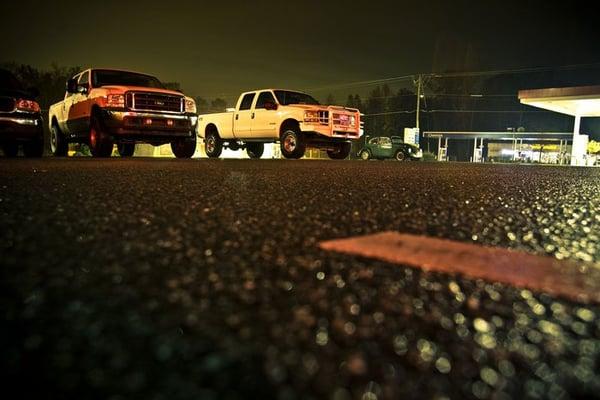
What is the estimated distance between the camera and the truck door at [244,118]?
16469mm

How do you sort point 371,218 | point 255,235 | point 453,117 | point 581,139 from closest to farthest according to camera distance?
point 255,235 < point 371,218 < point 581,139 < point 453,117

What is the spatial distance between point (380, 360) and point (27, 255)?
4.03 ft

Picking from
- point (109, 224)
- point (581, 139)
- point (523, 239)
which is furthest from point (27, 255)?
point (581, 139)

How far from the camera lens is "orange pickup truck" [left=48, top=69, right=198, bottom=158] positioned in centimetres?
1116

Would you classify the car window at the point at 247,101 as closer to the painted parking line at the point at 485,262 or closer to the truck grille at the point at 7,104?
the truck grille at the point at 7,104

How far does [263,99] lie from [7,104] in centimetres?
754

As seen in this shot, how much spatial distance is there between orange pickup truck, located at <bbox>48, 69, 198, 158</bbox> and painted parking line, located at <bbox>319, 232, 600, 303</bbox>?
10.3m

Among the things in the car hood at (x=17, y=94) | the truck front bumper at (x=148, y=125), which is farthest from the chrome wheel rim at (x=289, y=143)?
the car hood at (x=17, y=94)

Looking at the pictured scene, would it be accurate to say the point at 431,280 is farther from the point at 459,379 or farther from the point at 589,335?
the point at 459,379

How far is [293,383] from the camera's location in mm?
760

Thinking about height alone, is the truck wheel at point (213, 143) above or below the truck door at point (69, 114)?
below

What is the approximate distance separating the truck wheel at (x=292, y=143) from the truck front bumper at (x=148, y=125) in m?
3.07

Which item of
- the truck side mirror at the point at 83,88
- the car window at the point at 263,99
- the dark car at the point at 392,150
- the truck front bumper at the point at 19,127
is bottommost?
the dark car at the point at 392,150

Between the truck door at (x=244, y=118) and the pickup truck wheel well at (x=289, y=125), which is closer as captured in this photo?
the pickup truck wheel well at (x=289, y=125)
